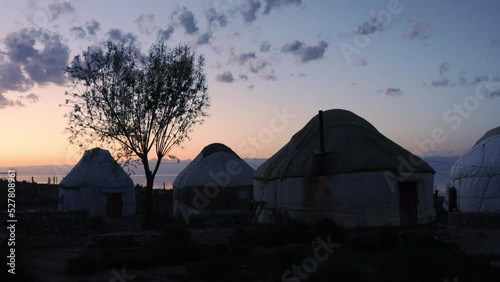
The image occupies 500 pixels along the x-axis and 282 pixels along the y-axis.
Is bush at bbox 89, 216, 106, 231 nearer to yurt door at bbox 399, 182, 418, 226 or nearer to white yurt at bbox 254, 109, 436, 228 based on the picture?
white yurt at bbox 254, 109, 436, 228

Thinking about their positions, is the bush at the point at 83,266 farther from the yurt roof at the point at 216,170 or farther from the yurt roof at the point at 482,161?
the yurt roof at the point at 482,161

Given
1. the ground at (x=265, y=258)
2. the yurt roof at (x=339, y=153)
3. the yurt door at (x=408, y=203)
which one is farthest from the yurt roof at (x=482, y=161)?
the yurt door at (x=408, y=203)

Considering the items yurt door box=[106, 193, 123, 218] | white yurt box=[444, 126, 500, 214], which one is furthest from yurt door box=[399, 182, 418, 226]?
yurt door box=[106, 193, 123, 218]

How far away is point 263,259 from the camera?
11.7 metres

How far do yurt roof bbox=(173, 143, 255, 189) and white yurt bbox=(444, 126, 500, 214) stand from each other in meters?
8.79

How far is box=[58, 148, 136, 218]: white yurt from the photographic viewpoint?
2588cm

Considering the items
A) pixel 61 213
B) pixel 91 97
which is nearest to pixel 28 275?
pixel 61 213

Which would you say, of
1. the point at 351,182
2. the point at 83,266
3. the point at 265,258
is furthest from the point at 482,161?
the point at 83,266

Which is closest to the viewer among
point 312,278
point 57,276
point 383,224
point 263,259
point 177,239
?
point 312,278

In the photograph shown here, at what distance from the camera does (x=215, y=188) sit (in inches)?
958

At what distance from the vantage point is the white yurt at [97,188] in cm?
2588

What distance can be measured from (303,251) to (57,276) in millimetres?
4917

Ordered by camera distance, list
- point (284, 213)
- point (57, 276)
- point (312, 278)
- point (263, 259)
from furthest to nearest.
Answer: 1. point (284, 213)
2. point (263, 259)
3. point (57, 276)
4. point (312, 278)

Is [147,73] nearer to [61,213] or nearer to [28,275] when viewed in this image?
[61,213]
